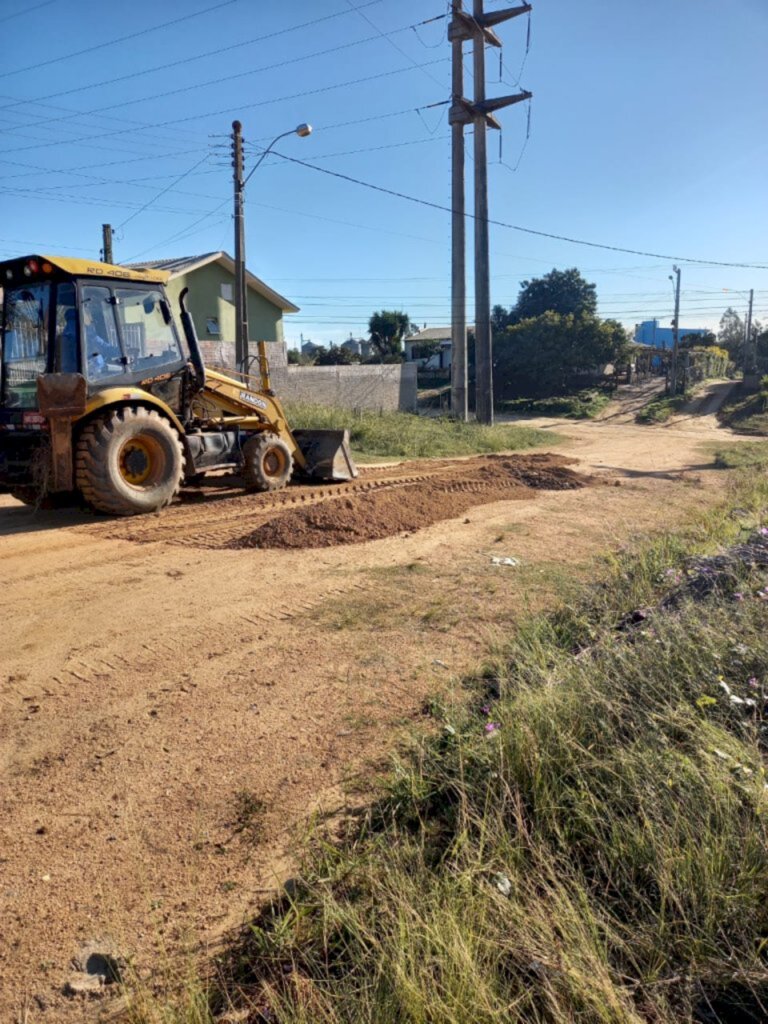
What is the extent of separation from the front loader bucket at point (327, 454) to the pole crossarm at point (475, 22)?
754 inches

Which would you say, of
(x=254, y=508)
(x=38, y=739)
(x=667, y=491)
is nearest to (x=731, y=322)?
(x=667, y=491)

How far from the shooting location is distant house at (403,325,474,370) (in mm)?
56469

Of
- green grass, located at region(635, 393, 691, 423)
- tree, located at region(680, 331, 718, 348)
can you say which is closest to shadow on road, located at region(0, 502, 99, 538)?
green grass, located at region(635, 393, 691, 423)

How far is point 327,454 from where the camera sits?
37.9 ft

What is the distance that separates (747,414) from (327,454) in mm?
26424

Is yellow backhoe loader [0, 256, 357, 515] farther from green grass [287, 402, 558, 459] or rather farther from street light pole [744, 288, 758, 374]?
street light pole [744, 288, 758, 374]

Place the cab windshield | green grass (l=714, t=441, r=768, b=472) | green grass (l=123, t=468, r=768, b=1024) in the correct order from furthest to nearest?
green grass (l=714, t=441, r=768, b=472) < the cab windshield < green grass (l=123, t=468, r=768, b=1024)

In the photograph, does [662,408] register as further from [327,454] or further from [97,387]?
[97,387]

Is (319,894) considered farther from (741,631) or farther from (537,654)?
(741,631)

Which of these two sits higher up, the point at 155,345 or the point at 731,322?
the point at 731,322

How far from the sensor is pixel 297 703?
12.9ft

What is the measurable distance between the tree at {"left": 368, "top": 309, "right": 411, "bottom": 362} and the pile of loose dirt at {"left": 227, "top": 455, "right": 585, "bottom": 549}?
135ft

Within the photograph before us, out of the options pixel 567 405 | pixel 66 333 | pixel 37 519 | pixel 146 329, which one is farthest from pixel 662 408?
pixel 37 519

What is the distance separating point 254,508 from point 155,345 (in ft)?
7.90
